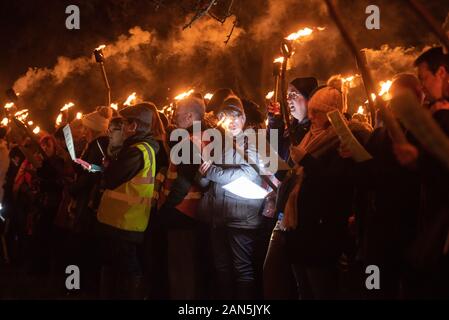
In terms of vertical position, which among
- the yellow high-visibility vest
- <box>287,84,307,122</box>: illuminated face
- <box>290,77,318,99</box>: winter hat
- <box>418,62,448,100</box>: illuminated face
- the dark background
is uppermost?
the dark background

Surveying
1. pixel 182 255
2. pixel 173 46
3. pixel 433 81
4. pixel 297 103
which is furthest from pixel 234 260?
pixel 173 46

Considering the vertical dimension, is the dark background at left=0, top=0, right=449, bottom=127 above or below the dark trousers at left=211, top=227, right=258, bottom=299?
above

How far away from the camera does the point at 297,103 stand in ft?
18.2

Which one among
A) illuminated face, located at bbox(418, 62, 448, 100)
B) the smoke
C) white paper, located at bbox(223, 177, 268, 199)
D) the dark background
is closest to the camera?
illuminated face, located at bbox(418, 62, 448, 100)

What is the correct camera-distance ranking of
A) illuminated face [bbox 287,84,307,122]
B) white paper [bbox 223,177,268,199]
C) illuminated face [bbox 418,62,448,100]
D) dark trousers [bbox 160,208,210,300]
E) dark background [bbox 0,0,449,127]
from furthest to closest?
dark background [bbox 0,0,449,127] → dark trousers [bbox 160,208,210,300] → white paper [bbox 223,177,268,199] → illuminated face [bbox 287,84,307,122] → illuminated face [bbox 418,62,448,100]

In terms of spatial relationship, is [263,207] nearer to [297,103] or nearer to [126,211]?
[297,103]

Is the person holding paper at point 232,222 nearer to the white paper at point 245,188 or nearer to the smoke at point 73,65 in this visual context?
the white paper at point 245,188

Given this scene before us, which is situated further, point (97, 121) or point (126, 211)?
point (97, 121)

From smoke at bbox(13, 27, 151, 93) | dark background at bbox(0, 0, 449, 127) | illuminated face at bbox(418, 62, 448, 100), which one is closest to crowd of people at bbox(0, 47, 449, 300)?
illuminated face at bbox(418, 62, 448, 100)

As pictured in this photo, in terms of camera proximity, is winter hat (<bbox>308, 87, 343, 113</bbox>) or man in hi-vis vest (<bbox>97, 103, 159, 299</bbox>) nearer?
winter hat (<bbox>308, 87, 343, 113</bbox>)

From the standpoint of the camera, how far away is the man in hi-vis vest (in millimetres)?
5680

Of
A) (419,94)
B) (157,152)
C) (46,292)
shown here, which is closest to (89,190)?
(157,152)

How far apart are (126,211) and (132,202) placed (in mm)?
93

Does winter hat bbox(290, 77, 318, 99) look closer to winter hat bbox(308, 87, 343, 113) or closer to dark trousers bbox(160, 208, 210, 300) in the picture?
winter hat bbox(308, 87, 343, 113)
